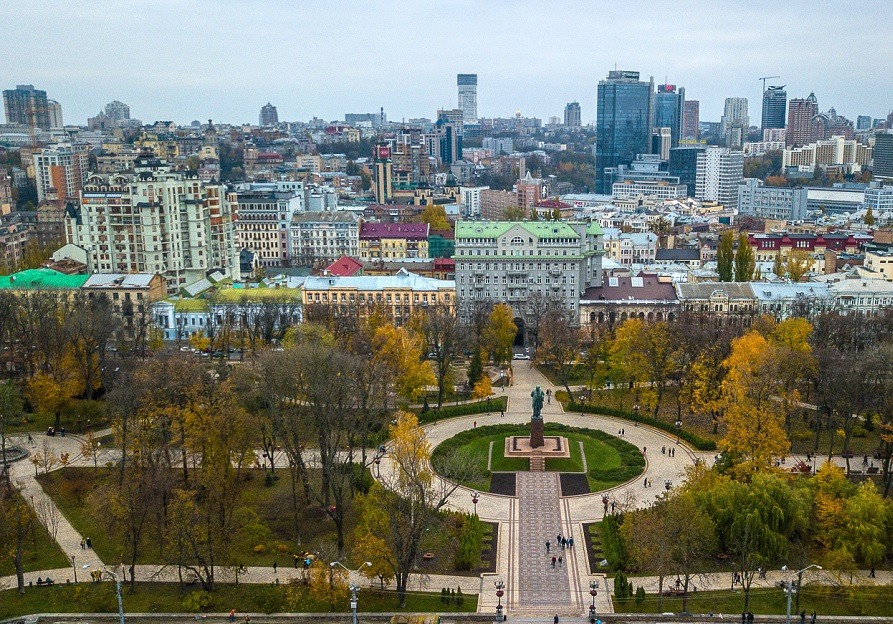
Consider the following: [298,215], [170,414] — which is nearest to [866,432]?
[170,414]

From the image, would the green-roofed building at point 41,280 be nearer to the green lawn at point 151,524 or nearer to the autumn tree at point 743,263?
the green lawn at point 151,524

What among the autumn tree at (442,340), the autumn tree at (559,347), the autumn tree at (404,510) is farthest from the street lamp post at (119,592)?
the autumn tree at (559,347)

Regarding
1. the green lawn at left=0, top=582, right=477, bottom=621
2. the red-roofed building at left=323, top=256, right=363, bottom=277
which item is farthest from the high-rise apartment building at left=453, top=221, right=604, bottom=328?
the green lawn at left=0, top=582, right=477, bottom=621

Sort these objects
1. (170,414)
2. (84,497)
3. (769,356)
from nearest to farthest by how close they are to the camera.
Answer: (170,414), (84,497), (769,356)

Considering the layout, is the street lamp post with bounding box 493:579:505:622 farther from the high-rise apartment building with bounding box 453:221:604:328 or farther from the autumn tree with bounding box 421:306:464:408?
the high-rise apartment building with bounding box 453:221:604:328

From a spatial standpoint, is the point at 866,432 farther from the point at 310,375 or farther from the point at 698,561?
the point at 310,375

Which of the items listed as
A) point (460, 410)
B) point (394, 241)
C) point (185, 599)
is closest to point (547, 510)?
point (460, 410)

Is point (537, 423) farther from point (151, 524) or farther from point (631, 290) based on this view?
point (631, 290)
